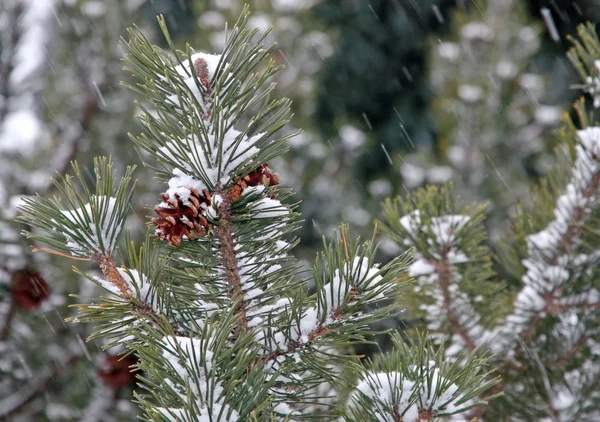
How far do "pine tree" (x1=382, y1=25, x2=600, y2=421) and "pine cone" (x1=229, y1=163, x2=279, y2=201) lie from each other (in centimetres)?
34

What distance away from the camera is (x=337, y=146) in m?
3.50

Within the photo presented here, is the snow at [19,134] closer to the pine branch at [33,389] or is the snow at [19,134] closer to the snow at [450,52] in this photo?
the pine branch at [33,389]

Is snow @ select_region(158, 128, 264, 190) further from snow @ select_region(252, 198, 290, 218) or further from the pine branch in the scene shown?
the pine branch

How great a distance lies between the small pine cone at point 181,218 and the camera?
1.85 feet

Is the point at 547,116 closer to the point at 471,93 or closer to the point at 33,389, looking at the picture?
the point at 471,93

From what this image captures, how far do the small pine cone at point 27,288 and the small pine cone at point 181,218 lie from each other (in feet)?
4.11

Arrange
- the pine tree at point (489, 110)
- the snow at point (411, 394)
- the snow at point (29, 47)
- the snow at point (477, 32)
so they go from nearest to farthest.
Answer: the snow at point (411, 394) → the snow at point (29, 47) → the pine tree at point (489, 110) → the snow at point (477, 32)

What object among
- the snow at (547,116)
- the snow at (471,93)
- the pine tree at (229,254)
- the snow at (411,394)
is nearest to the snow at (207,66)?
the pine tree at (229,254)

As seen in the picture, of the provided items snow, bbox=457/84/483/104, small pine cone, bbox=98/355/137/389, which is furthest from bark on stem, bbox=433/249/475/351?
snow, bbox=457/84/483/104

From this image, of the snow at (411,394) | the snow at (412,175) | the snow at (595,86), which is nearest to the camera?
the snow at (411,394)

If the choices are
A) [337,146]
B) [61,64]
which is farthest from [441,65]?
[61,64]

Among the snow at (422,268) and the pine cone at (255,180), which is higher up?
the pine cone at (255,180)

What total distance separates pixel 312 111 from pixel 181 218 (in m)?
2.83

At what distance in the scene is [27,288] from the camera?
162 cm
